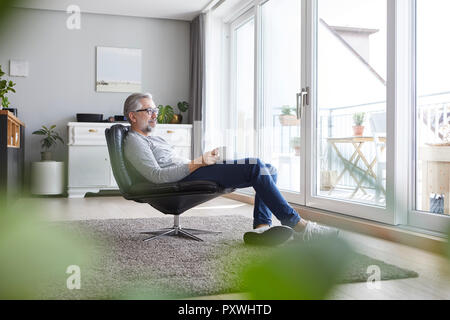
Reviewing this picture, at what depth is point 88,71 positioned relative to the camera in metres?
5.91

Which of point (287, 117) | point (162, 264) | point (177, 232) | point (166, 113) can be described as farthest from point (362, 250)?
point (166, 113)

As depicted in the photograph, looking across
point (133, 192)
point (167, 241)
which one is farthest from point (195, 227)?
point (133, 192)

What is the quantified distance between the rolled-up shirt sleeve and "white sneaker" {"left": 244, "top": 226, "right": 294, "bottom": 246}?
506mm

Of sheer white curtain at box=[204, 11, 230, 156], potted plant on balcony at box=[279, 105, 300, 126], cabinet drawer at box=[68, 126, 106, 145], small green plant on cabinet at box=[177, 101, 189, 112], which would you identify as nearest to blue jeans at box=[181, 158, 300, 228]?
potted plant on balcony at box=[279, 105, 300, 126]

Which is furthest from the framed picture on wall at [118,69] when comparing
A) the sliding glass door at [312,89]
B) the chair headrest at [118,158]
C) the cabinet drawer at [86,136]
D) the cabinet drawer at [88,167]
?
the chair headrest at [118,158]

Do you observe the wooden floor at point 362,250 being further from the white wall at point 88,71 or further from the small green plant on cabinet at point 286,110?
the white wall at point 88,71

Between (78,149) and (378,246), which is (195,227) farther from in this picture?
(78,149)

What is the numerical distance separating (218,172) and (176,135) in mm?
3394

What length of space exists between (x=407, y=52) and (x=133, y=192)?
183cm

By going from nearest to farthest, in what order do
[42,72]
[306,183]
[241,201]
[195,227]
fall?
1. [195,227]
2. [306,183]
3. [241,201]
4. [42,72]

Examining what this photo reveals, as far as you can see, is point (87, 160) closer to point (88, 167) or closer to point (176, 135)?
point (88, 167)

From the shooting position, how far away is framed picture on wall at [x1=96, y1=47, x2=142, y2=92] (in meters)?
5.94

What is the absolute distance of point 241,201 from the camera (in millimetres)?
4992

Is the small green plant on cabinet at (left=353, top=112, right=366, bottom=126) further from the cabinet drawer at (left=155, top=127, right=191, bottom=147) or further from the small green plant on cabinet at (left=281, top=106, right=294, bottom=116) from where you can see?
the cabinet drawer at (left=155, top=127, right=191, bottom=147)
